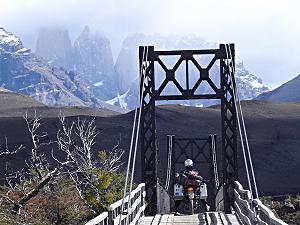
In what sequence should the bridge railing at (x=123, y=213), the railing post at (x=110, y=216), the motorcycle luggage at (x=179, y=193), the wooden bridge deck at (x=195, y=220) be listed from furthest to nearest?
1. the motorcycle luggage at (x=179, y=193)
2. the wooden bridge deck at (x=195, y=220)
3. the railing post at (x=110, y=216)
4. the bridge railing at (x=123, y=213)

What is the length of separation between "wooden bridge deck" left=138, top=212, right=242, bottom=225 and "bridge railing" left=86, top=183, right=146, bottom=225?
0.34 meters

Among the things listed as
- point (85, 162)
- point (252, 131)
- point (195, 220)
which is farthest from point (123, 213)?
point (252, 131)

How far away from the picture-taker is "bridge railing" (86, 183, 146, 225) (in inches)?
445

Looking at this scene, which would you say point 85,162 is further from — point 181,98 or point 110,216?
point 110,216

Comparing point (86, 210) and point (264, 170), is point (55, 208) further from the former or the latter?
point (264, 170)

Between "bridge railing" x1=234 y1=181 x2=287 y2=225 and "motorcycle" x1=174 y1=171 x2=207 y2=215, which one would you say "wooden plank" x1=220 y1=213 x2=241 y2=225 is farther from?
"motorcycle" x1=174 y1=171 x2=207 y2=215

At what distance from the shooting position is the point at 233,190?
64.6 ft

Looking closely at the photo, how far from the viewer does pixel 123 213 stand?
13125 millimetres

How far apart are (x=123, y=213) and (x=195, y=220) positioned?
3962mm

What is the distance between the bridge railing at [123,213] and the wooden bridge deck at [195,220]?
13.2 inches

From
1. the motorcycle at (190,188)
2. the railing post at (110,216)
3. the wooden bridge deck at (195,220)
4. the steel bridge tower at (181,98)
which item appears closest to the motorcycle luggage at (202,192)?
the motorcycle at (190,188)

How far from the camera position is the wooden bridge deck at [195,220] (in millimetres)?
16062

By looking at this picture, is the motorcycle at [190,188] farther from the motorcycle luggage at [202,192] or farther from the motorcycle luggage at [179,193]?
the motorcycle luggage at [179,193]

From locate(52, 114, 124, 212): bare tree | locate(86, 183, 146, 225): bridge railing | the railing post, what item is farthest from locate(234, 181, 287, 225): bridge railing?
locate(52, 114, 124, 212): bare tree
